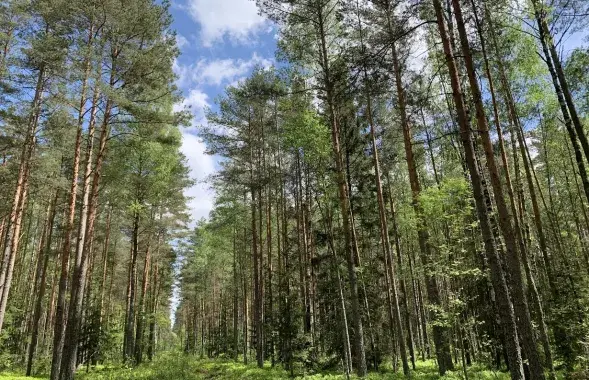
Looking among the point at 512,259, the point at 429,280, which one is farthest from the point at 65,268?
the point at 512,259

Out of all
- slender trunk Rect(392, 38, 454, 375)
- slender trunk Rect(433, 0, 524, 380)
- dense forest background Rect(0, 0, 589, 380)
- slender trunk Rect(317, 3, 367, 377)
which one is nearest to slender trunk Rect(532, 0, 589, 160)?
dense forest background Rect(0, 0, 589, 380)

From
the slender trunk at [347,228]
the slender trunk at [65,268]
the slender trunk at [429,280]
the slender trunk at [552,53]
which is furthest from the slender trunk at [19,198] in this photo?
the slender trunk at [552,53]

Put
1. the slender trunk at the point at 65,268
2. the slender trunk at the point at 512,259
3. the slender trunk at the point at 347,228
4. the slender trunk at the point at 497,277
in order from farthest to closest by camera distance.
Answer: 1. the slender trunk at the point at 65,268
2. the slender trunk at the point at 347,228
3. the slender trunk at the point at 512,259
4. the slender trunk at the point at 497,277

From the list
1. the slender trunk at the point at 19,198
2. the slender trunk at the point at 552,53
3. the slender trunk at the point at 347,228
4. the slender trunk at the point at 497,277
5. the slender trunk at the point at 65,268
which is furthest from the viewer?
the slender trunk at the point at 19,198

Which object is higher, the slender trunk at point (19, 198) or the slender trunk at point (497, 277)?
the slender trunk at point (19, 198)

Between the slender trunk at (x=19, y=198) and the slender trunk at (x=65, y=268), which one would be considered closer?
the slender trunk at (x=65, y=268)

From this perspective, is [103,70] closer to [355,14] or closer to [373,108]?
[355,14]

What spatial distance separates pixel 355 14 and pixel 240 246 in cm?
2068

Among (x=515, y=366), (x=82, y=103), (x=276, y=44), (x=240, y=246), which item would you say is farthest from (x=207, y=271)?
(x=515, y=366)

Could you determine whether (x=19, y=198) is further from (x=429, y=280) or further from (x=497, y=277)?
(x=497, y=277)

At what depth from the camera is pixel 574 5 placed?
977 centimetres

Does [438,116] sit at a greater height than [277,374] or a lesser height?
greater

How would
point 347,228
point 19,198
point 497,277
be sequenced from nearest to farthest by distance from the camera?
point 497,277
point 347,228
point 19,198

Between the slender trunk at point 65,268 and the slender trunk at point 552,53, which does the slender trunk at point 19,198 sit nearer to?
the slender trunk at point 65,268
